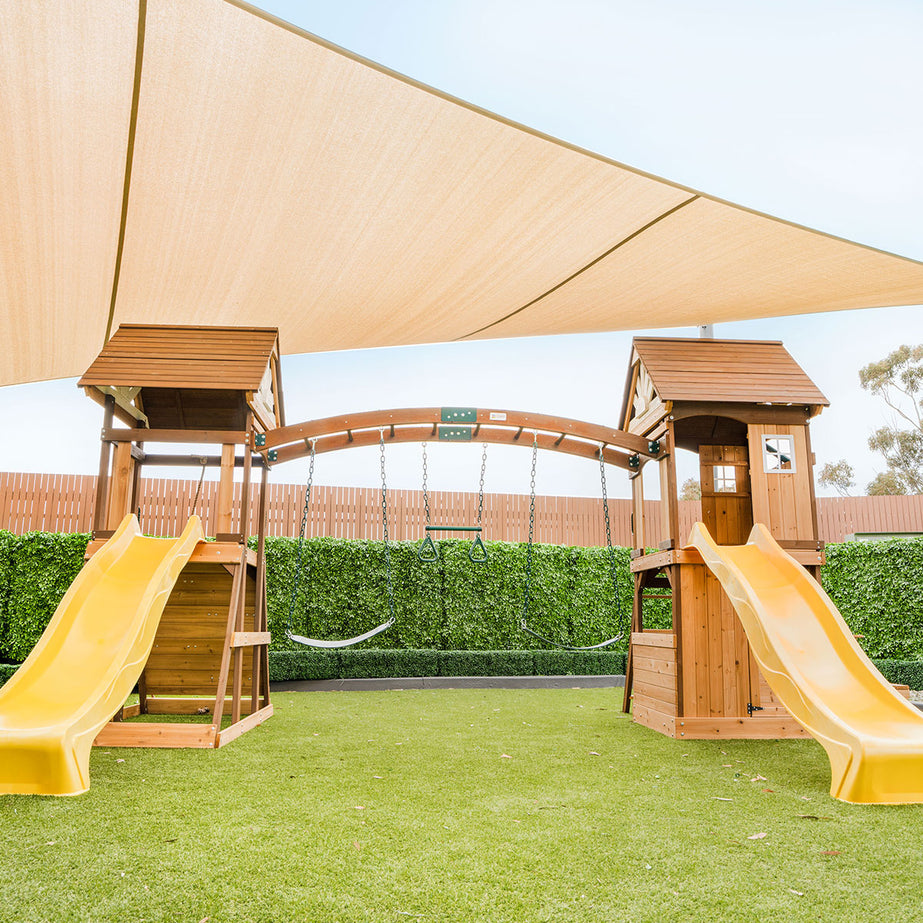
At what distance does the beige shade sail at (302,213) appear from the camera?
2928 mm

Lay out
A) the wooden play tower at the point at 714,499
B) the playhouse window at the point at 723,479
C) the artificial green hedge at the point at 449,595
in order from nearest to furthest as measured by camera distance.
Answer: the wooden play tower at the point at 714,499 → the playhouse window at the point at 723,479 → the artificial green hedge at the point at 449,595

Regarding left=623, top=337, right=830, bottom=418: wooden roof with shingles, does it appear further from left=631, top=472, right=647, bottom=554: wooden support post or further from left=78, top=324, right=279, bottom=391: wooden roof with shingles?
left=78, top=324, right=279, bottom=391: wooden roof with shingles

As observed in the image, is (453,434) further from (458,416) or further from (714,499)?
(714,499)

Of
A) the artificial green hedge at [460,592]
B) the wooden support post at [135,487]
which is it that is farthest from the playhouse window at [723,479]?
the wooden support post at [135,487]

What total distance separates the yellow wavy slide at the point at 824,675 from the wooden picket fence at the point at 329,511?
7886mm

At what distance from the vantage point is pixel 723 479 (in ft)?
19.5

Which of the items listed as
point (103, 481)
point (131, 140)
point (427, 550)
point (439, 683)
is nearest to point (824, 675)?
point (131, 140)

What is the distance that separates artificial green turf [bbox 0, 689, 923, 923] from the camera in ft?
6.07

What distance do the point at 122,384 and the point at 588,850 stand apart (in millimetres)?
3893

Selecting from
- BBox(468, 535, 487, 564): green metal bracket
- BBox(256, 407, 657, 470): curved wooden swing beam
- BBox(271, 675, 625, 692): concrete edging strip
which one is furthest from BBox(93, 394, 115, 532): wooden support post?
BBox(271, 675, 625, 692): concrete edging strip

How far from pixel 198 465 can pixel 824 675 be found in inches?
169

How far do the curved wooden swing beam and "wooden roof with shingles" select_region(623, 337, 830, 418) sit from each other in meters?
0.53

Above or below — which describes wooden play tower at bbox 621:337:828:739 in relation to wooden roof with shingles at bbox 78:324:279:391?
below

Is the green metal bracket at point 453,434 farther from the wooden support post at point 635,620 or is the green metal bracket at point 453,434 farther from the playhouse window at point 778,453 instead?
the playhouse window at point 778,453
